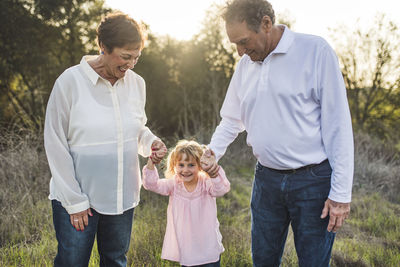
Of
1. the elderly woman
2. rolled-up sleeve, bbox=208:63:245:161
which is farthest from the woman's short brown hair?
rolled-up sleeve, bbox=208:63:245:161

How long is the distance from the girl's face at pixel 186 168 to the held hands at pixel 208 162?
0.37 metres

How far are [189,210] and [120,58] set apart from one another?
47.9 inches

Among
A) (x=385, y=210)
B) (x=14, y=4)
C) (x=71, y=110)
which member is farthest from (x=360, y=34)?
(x=71, y=110)

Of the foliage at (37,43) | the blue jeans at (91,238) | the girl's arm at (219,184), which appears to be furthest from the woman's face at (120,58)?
the foliage at (37,43)

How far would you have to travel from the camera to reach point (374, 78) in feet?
36.5

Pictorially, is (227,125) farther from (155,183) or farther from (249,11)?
(249,11)

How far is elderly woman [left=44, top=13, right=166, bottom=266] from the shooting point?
1.95m

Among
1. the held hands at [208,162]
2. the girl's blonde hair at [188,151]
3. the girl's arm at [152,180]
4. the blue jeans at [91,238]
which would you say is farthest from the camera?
the girl's blonde hair at [188,151]

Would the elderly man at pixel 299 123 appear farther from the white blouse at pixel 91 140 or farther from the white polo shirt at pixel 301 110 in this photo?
the white blouse at pixel 91 140

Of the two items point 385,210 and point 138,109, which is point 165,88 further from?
point 138,109

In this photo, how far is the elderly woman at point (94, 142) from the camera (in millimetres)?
1950

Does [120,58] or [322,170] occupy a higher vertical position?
[120,58]

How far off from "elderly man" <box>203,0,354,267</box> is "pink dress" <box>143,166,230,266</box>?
1.95 ft

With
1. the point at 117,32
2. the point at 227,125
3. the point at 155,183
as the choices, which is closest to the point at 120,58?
the point at 117,32
